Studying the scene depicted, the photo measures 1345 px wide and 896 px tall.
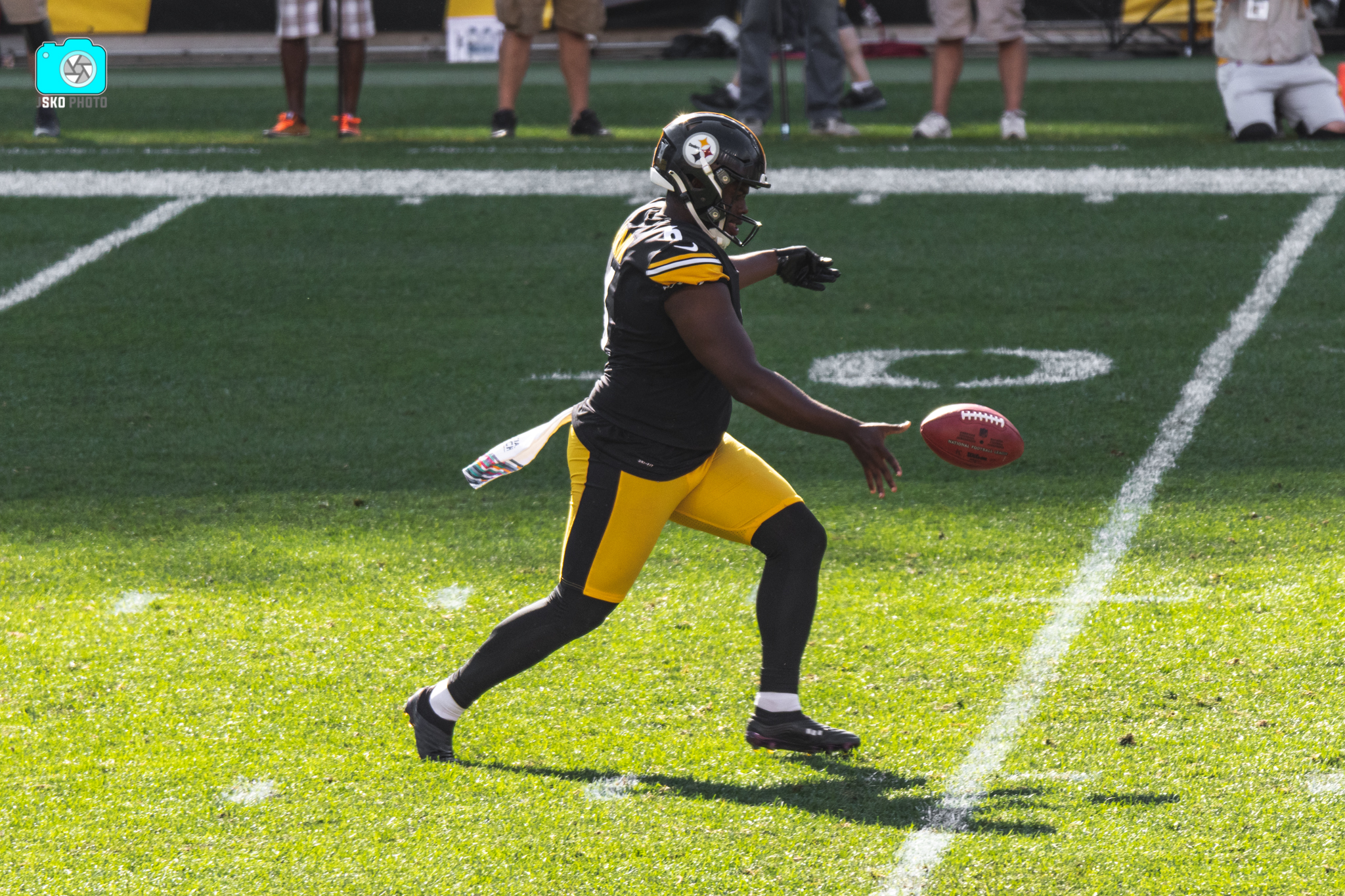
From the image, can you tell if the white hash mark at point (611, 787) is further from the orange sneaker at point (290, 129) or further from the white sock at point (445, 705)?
the orange sneaker at point (290, 129)

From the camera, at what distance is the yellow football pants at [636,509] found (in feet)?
13.2

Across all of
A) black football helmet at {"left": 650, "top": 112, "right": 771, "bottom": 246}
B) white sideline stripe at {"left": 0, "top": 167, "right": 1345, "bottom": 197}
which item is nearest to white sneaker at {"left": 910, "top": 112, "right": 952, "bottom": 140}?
white sideline stripe at {"left": 0, "top": 167, "right": 1345, "bottom": 197}

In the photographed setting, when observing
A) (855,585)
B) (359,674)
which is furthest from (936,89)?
(359,674)

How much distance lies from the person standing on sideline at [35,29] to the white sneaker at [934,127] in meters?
6.67

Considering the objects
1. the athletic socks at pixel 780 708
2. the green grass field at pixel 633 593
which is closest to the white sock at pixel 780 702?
the athletic socks at pixel 780 708

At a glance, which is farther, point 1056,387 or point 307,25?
point 307,25

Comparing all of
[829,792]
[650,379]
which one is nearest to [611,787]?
[829,792]

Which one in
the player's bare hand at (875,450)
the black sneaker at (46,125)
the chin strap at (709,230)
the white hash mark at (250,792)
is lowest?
the white hash mark at (250,792)

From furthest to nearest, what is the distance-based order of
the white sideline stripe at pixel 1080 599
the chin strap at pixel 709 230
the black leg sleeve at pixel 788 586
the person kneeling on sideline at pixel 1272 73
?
the person kneeling on sideline at pixel 1272 73
the black leg sleeve at pixel 788 586
the chin strap at pixel 709 230
the white sideline stripe at pixel 1080 599

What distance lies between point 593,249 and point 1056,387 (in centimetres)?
347

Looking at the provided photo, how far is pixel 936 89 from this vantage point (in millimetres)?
12211

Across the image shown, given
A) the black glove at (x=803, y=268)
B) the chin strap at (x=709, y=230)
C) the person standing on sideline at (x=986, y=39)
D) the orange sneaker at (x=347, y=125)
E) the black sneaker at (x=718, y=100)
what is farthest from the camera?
the black sneaker at (x=718, y=100)

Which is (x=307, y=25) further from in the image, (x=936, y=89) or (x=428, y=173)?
(x=936, y=89)

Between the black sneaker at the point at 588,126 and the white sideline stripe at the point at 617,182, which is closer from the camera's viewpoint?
Answer: the white sideline stripe at the point at 617,182
